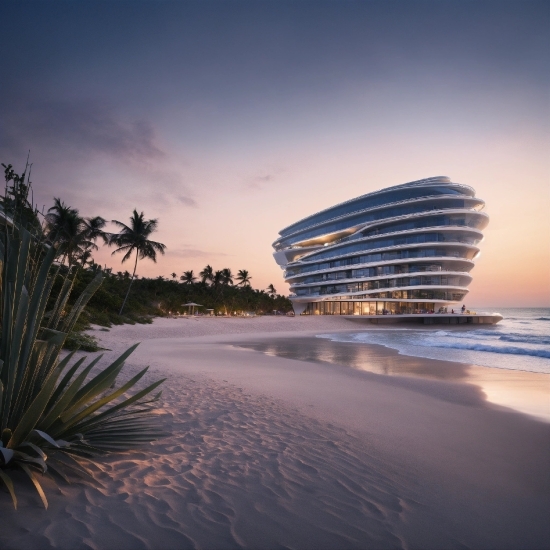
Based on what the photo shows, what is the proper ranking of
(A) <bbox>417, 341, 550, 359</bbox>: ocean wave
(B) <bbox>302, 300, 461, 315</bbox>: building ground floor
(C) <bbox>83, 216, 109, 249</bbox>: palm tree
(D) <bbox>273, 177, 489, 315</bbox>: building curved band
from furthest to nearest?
(B) <bbox>302, 300, 461, 315</bbox>: building ground floor
(D) <bbox>273, 177, 489, 315</bbox>: building curved band
(C) <bbox>83, 216, 109, 249</bbox>: palm tree
(A) <bbox>417, 341, 550, 359</bbox>: ocean wave

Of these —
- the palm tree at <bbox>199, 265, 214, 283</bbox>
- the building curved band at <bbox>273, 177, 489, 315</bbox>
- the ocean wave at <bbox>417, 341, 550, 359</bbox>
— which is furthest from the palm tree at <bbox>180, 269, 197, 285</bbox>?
the ocean wave at <bbox>417, 341, 550, 359</bbox>

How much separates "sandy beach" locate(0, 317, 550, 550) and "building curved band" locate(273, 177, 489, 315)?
58.7 meters

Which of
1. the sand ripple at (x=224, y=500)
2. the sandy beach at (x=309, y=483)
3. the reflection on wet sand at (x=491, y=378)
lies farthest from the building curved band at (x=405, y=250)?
the sand ripple at (x=224, y=500)

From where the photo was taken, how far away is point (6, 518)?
2301mm

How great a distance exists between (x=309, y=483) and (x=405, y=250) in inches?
2519

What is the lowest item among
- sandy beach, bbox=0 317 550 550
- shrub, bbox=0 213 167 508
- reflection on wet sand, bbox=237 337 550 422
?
reflection on wet sand, bbox=237 337 550 422

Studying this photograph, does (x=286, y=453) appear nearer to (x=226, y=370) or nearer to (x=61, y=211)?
(x=226, y=370)

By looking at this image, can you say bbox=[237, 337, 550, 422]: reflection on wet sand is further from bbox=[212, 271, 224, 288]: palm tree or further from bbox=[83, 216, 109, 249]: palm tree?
bbox=[212, 271, 224, 288]: palm tree

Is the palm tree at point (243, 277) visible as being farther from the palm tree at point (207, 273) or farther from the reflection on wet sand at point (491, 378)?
the reflection on wet sand at point (491, 378)

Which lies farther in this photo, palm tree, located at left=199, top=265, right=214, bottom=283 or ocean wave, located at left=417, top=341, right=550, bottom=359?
palm tree, located at left=199, top=265, right=214, bottom=283

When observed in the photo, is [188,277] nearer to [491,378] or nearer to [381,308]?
[381,308]

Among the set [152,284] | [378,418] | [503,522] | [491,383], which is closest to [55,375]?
[503,522]

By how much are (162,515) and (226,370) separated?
326 inches

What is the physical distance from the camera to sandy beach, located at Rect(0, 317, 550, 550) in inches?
95.8
